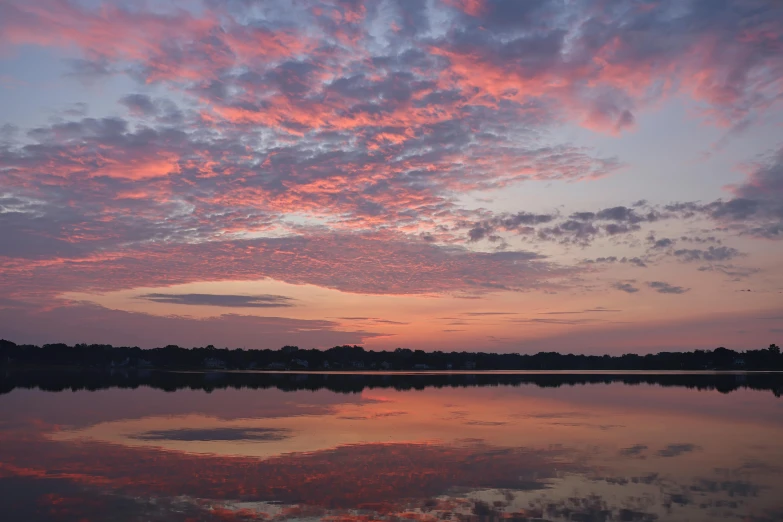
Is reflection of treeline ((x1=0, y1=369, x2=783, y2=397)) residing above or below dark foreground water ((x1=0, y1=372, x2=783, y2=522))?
above

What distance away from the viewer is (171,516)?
1766 cm

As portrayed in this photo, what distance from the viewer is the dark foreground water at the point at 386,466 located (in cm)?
1859

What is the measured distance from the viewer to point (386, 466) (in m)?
25.0

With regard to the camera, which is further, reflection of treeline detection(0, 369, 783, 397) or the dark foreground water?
reflection of treeline detection(0, 369, 783, 397)

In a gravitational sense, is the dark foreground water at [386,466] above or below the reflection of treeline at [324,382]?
below

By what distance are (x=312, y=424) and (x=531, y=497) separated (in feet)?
69.4

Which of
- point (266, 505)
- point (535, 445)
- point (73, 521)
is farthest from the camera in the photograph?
point (535, 445)

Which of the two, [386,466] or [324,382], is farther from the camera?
[324,382]

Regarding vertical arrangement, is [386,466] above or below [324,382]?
below

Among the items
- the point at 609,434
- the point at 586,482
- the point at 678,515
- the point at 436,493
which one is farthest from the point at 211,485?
the point at 609,434

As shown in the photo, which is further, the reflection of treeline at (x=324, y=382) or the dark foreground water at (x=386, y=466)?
the reflection of treeline at (x=324, y=382)

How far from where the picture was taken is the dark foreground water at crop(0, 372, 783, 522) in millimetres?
18594

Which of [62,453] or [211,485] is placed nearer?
[211,485]

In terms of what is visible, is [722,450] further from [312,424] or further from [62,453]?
[62,453]
